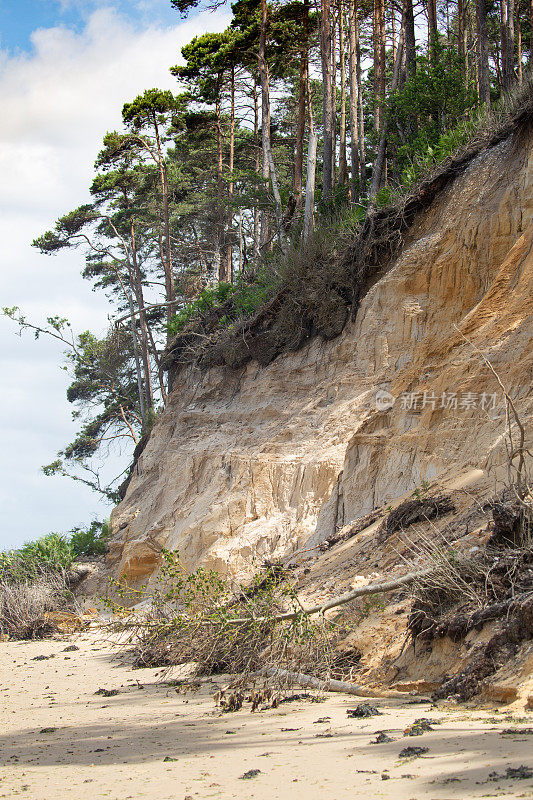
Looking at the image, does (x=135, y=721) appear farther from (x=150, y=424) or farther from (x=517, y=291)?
(x=150, y=424)

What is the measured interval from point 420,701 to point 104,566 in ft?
53.5

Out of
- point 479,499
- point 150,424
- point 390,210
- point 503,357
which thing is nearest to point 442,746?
point 479,499

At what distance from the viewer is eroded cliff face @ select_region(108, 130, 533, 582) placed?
9.99 metres

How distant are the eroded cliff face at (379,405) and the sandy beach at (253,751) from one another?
4.13 metres

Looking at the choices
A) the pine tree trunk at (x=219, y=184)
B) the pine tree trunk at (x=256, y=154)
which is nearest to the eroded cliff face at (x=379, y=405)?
the pine tree trunk at (x=219, y=184)

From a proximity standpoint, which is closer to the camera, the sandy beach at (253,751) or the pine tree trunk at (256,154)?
the sandy beach at (253,751)

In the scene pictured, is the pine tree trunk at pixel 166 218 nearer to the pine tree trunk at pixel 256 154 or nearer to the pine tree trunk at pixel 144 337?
the pine tree trunk at pixel 144 337

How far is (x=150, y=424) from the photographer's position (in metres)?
24.8

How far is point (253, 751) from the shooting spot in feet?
15.7

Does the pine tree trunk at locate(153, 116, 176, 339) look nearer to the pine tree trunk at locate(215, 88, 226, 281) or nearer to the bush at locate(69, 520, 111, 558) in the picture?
the pine tree trunk at locate(215, 88, 226, 281)

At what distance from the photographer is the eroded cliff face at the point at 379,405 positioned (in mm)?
9992

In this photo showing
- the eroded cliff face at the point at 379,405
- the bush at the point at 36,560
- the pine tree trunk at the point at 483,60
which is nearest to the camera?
the eroded cliff face at the point at 379,405

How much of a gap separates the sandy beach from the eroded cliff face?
13.5 ft

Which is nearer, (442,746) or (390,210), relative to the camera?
(442,746)
